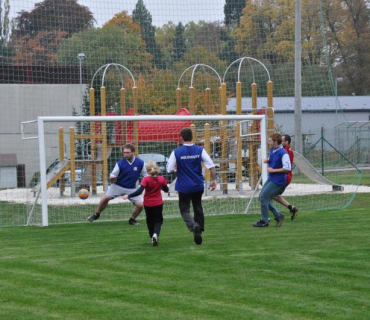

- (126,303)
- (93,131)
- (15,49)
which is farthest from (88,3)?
(126,303)

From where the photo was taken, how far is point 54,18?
19.2 meters

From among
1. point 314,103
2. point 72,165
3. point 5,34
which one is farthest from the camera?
point 314,103

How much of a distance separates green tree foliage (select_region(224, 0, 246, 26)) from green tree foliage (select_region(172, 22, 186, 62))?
142 centimetres

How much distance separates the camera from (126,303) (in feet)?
22.9

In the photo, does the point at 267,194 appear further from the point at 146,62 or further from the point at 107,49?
the point at 107,49

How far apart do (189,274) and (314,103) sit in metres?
23.5

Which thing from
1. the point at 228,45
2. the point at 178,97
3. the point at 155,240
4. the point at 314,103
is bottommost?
the point at 155,240

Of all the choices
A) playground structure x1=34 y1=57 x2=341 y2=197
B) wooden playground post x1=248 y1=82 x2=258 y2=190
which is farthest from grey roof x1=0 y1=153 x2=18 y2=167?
wooden playground post x1=248 y1=82 x2=258 y2=190

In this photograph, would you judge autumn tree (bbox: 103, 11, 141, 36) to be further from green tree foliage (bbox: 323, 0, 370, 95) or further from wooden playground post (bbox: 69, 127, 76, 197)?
green tree foliage (bbox: 323, 0, 370, 95)

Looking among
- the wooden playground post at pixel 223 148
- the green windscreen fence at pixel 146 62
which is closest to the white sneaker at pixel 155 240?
the green windscreen fence at pixel 146 62

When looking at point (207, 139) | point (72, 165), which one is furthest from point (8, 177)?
point (207, 139)

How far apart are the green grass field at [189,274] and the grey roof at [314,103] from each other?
12.8 m

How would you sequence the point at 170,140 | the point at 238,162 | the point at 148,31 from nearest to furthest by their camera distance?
the point at 238,162 → the point at 170,140 → the point at 148,31

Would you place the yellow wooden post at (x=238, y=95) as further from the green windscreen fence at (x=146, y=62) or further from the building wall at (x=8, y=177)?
the building wall at (x=8, y=177)
